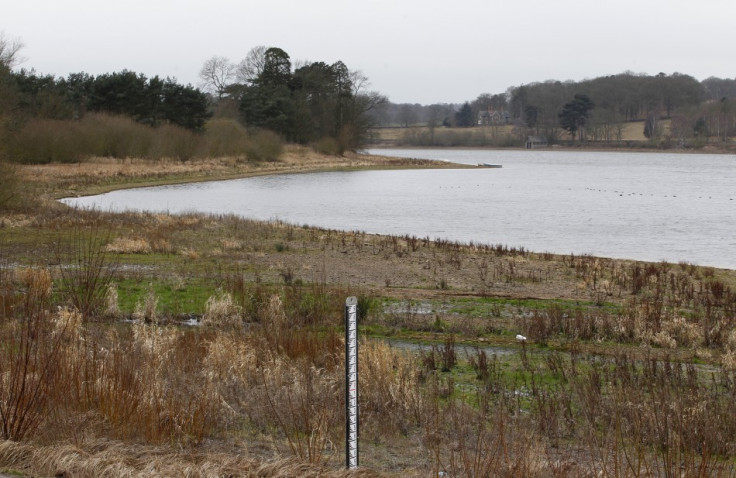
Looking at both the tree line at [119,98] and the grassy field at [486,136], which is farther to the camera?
the grassy field at [486,136]

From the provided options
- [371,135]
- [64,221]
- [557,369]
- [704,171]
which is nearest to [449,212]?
[64,221]

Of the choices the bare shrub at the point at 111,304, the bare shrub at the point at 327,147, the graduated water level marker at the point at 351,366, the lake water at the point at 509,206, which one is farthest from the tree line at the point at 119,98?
the graduated water level marker at the point at 351,366

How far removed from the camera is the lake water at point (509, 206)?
3150 cm

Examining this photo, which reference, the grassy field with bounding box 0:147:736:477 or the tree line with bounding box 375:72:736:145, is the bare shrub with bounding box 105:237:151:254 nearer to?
the grassy field with bounding box 0:147:736:477

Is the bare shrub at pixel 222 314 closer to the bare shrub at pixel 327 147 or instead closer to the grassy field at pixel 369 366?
the grassy field at pixel 369 366

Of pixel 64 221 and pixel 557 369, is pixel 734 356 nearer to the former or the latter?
pixel 557 369

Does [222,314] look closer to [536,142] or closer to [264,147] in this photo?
[264,147]

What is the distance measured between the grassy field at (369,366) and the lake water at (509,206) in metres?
8.28

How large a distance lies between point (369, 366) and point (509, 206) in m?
39.3

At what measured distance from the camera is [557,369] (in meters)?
10.3

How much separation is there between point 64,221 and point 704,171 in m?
76.5

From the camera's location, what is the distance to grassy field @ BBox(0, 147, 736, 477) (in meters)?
6.33

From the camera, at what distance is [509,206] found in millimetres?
47031

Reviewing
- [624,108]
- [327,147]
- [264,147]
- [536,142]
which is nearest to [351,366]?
[264,147]
